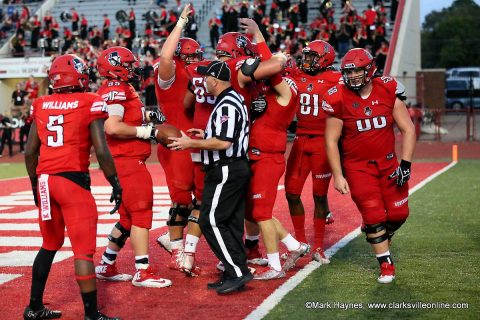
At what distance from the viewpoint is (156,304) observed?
6.28m

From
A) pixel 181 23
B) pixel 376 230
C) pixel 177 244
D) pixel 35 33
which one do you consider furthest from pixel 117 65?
pixel 35 33

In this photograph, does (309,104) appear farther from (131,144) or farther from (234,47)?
(131,144)

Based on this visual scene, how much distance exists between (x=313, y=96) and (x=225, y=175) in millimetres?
1867

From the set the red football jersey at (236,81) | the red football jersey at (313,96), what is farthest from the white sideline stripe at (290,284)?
the red football jersey at (236,81)

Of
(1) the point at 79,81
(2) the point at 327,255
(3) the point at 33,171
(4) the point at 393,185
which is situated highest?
(1) the point at 79,81

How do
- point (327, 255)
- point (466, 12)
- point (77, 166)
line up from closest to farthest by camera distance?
point (77, 166) < point (327, 255) < point (466, 12)

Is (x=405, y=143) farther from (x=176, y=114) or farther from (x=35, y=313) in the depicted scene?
(x=35, y=313)

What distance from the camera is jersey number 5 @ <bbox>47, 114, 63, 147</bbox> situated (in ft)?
18.7

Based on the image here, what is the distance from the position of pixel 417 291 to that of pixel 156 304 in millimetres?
1974

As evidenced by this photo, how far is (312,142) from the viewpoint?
8.08 meters

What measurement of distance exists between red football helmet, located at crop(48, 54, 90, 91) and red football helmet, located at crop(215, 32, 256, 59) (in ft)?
5.59

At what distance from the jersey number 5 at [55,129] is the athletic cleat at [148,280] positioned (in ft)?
5.18

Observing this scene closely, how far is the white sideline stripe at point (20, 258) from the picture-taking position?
315 inches

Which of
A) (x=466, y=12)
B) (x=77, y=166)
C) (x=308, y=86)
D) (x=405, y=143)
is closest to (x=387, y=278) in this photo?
(x=405, y=143)
